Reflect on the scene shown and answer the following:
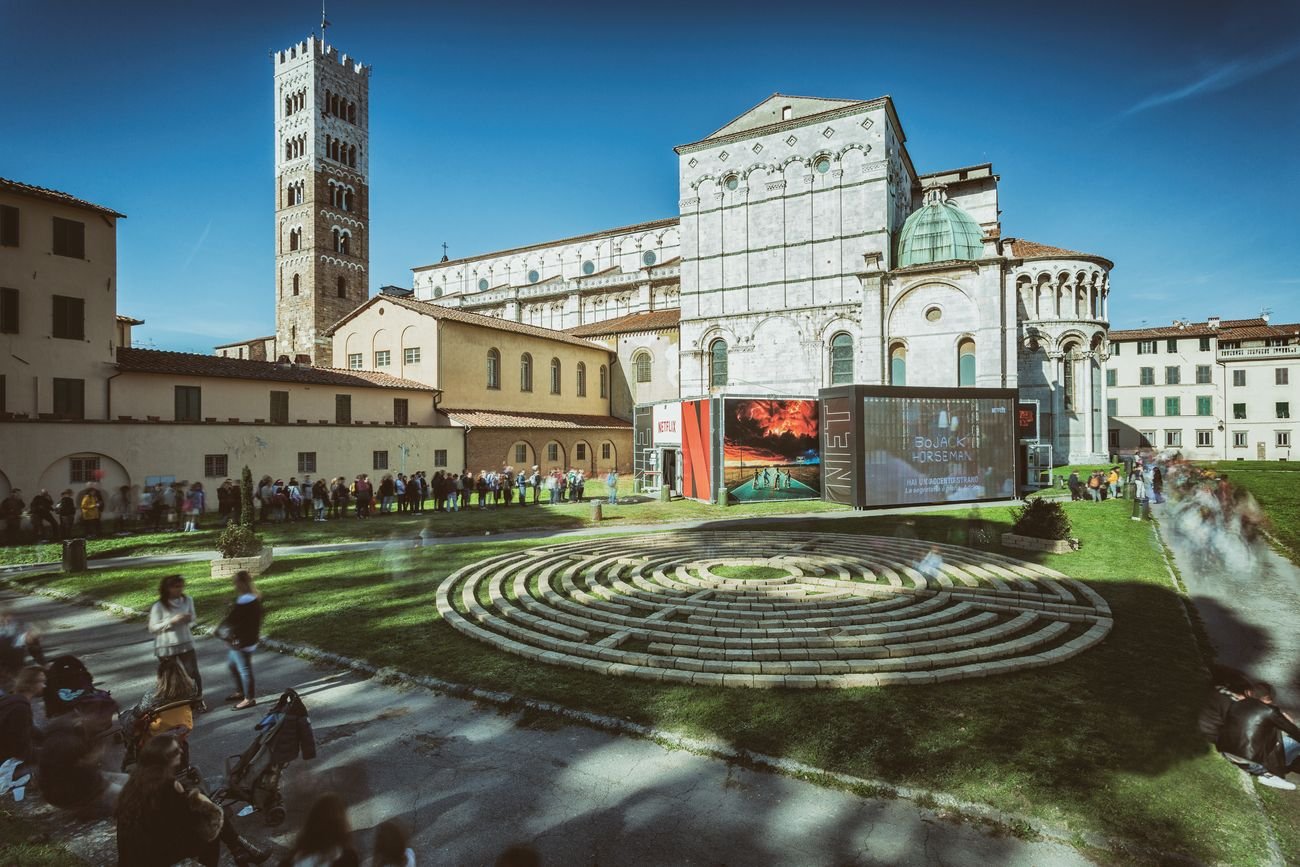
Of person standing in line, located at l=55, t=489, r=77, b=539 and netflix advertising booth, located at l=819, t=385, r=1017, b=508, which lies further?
netflix advertising booth, located at l=819, t=385, r=1017, b=508

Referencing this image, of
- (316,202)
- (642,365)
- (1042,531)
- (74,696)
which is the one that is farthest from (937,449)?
(316,202)

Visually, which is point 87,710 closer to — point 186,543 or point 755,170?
point 186,543

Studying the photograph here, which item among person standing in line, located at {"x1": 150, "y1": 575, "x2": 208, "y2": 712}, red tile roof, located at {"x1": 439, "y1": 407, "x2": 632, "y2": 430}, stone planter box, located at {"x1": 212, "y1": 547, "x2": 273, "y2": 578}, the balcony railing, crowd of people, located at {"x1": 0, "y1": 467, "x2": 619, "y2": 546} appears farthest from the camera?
the balcony railing

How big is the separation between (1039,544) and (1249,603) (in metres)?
5.03

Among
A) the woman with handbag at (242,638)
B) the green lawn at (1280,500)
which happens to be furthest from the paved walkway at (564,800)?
the green lawn at (1280,500)

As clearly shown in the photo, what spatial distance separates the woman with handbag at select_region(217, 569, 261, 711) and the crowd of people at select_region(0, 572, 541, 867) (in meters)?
0.01

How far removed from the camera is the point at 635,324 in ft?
169

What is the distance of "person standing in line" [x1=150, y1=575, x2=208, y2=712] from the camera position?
766 cm

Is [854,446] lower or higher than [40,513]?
higher

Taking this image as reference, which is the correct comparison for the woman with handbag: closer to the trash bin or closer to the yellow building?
the trash bin

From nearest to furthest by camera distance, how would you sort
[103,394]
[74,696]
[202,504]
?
[74,696]
[202,504]
[103,394]

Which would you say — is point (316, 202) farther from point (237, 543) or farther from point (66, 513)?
point (237, 543)

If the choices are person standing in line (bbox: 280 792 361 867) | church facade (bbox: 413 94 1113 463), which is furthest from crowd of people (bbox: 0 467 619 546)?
person standing in line (bbox: 280 792 361 867)

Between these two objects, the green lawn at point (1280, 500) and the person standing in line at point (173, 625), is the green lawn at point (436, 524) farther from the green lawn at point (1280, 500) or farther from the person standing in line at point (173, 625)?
the green lawn at point (1280, 500)
